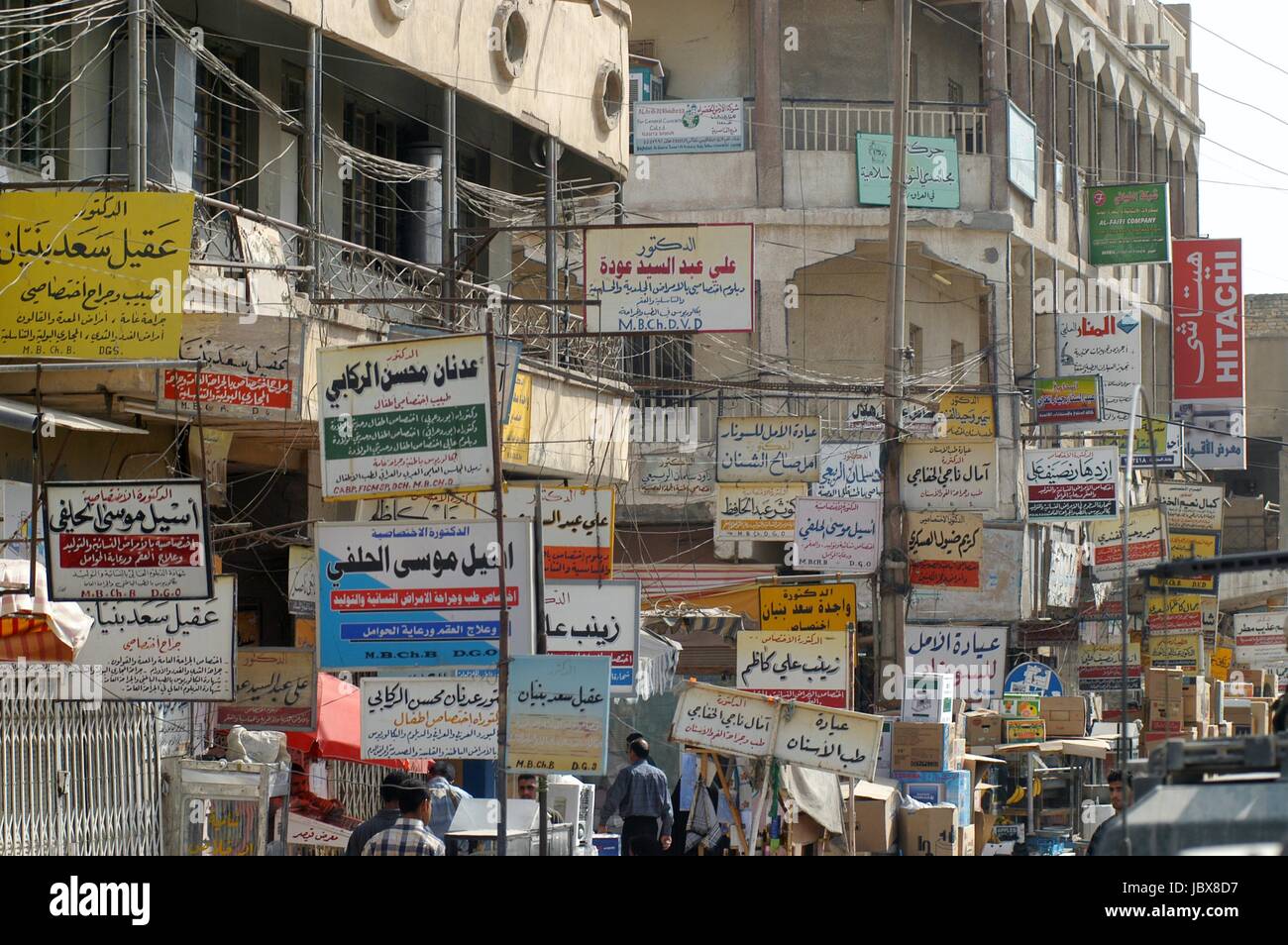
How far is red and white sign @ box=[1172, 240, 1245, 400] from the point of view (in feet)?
127

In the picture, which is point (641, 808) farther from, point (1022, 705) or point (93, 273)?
point (1022, 705)

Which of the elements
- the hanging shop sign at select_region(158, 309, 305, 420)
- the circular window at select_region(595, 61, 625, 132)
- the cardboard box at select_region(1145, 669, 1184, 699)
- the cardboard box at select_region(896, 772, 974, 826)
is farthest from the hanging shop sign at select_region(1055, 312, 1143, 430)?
the hanging shop sign at select_region(158, 309, 305, 420)

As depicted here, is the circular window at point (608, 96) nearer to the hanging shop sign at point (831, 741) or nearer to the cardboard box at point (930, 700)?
the cardboard box at point (930, 700)

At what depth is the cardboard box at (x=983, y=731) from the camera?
19188 millimetres

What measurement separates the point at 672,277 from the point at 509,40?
4.67 meters

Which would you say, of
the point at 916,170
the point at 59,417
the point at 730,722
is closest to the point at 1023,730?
the point at 730,722

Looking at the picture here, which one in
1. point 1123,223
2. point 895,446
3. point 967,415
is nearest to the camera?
point 895,446

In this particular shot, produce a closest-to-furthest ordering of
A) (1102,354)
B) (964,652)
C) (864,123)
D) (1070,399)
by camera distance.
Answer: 1. (964,652)
2. (1070,399)
3. (864,123)
4. (1102,354)

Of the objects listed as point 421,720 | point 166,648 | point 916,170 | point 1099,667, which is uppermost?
point 916,170

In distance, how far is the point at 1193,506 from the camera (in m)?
34.5

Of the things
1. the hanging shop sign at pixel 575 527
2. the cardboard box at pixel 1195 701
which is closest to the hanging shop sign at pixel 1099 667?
the cardboard box at pixel 1195 701

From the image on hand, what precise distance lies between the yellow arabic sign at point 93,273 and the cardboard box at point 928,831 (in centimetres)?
682
